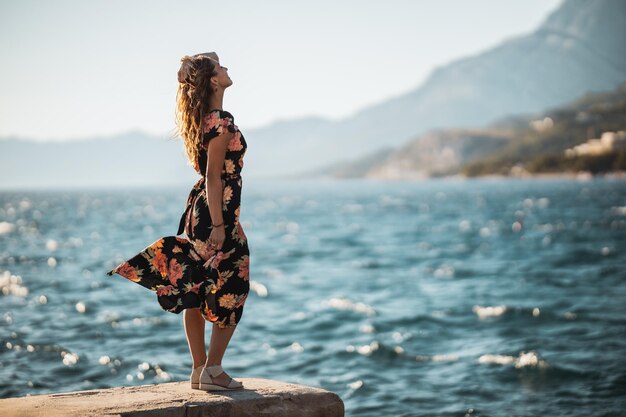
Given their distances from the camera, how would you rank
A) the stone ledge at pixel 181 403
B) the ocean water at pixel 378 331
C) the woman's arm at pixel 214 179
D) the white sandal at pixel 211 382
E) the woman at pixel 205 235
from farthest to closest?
the ocean water at pixel 378 331 < the white sandal at pixel 211 382 < the woman at pixel 205 235 < the woman's arm at pixel 214 179 < the stone ledge at pixel 181 403

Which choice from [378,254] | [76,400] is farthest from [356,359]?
[378,254]

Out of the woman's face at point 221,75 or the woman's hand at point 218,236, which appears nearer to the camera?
the woman's hand at point 218,236

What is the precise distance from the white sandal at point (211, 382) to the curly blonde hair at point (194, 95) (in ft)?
7.03

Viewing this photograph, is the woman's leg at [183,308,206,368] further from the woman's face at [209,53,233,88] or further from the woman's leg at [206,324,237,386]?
the woman's face at [209,53,233,88]

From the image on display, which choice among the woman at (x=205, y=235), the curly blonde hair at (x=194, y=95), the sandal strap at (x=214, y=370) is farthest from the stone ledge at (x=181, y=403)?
the curly blonde hair at (x=194, y=95)

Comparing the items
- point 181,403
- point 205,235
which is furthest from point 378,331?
point 181,403

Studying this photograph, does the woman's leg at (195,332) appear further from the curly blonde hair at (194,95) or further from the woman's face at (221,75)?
the woman's face at (221,75)

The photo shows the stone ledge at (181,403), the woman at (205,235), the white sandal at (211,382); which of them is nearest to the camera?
the stone ledge at (181,403)

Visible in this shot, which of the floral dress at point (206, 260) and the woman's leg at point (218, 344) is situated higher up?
the floral dress at point (206, 260)

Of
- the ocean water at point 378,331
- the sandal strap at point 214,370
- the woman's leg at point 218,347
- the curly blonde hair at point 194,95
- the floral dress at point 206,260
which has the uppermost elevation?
the curly blonde hair at point 194,95

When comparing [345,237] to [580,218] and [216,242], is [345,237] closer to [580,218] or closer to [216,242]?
[580,218]

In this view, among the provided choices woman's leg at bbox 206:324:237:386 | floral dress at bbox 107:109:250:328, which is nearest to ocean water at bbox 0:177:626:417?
woman's leg at bbox 206:324:237:386

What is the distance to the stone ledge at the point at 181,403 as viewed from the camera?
235 inches

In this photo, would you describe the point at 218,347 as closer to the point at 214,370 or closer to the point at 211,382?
the point at 214,370
